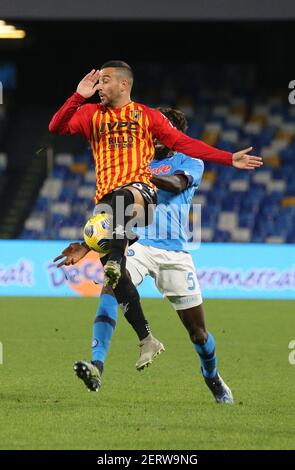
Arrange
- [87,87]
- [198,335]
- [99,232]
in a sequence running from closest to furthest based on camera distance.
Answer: [99,232]
[87,87]
[198,335]

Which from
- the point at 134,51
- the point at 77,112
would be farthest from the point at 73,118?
the point at 134,51

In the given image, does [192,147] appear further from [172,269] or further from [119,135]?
[172,269]

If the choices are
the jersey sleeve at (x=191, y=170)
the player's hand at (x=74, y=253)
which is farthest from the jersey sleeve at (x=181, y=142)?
the player's hand at (x=74, y=253)

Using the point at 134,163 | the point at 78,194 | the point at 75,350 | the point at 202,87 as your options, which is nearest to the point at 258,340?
the point at 75,350

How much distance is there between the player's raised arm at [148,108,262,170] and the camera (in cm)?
755

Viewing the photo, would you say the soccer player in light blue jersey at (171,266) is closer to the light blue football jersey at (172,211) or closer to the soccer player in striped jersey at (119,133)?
the light blue football jersey at (172,211)

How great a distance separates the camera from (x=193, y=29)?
28734mm

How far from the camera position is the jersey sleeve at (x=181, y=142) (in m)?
7.59

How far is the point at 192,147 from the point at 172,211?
113 cm

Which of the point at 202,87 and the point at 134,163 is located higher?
the point at 134,163

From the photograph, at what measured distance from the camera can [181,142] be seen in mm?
7707

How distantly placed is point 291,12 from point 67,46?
10.4 meters
